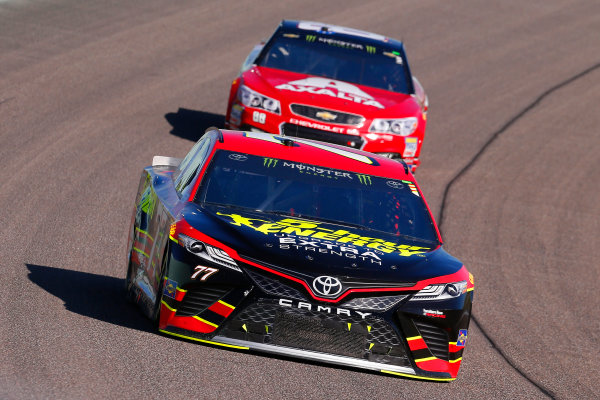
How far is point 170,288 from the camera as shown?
6.97 m

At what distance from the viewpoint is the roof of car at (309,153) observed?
8.46 m

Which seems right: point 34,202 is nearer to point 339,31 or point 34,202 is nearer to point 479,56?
point 339,31

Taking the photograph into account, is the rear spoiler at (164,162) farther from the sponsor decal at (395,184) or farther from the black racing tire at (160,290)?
the black racing tire at (160,290)

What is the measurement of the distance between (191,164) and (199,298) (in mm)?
1831

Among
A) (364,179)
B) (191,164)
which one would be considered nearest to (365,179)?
(364,179)

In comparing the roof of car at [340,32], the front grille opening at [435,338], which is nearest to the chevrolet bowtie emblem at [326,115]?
the roof of car at [340,32]

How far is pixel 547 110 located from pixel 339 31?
6.95 meters

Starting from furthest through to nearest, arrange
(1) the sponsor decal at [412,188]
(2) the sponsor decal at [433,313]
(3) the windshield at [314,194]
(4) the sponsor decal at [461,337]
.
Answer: (1) the sponsor decal at [412,188], (3) the windshield at [314,194], (4) the sponsor decal at [461,337], (2) the sponsor decal at [433,313]

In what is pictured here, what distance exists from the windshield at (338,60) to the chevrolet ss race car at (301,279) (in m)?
6.51

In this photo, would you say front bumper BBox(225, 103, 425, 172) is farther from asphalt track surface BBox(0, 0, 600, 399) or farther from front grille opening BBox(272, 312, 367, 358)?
front grille opening BBox(272, 312, 367, 358)

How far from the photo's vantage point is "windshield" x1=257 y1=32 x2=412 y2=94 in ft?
47.2

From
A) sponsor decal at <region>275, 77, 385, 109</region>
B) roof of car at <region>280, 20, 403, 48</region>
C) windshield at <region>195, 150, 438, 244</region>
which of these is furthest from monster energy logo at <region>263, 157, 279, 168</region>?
roof of car at <region>280, 20, 403, 48</region>

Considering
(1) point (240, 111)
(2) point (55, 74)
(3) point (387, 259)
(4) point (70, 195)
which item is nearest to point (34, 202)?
(4) point (70, 195)

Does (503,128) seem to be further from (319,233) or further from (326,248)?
(326,248)
